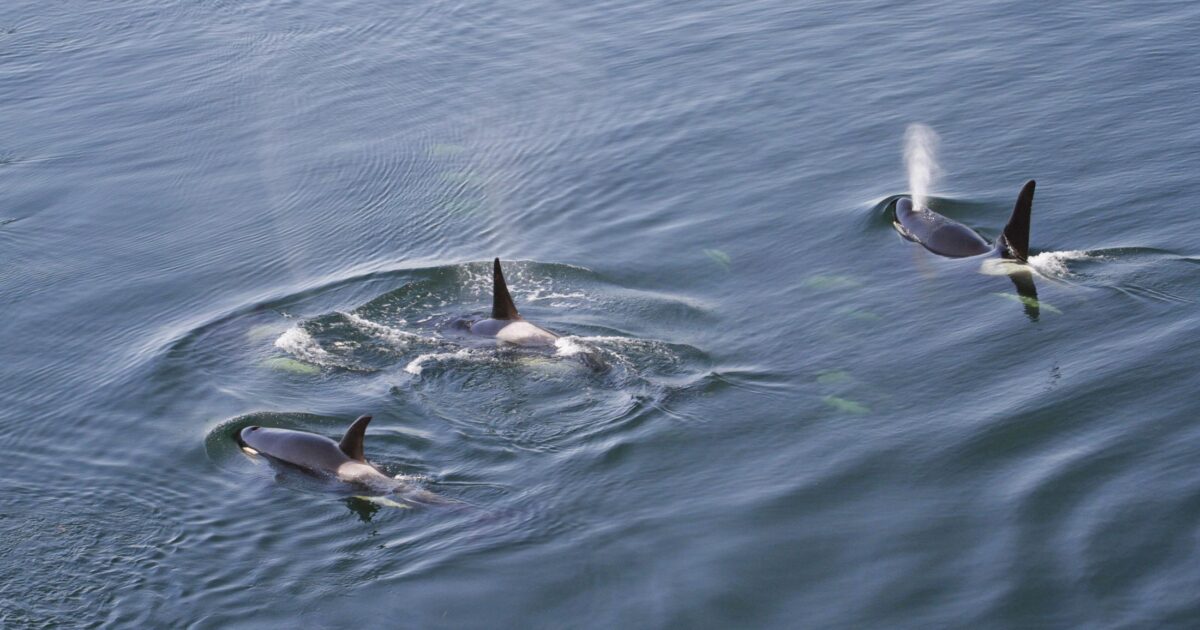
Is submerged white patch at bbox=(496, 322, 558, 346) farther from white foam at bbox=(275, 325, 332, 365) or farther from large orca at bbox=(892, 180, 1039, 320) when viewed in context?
large orca at bbox=(892, 180, 1039, 320)

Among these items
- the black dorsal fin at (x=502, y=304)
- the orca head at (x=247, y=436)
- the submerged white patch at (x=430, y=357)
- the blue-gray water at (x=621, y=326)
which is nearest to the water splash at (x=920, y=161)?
the blue-gray water at (x=621, y=326)

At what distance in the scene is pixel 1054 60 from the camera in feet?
65.4

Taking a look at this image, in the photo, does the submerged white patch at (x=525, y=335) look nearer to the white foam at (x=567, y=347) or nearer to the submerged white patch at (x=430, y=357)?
the white foam at (x=567, y=347)

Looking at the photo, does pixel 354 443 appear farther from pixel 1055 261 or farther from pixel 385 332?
pixel 1055 261

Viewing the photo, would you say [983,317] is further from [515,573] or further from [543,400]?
[515,573]

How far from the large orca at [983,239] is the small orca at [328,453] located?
247 inches

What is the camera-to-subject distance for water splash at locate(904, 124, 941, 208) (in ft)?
52.8

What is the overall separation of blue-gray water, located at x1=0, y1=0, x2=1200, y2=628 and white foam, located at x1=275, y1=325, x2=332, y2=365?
0.08m

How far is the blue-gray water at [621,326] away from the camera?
9836 mm

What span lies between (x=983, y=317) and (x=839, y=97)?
7.55 m

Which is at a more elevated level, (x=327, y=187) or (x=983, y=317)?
(x=327, y=187)

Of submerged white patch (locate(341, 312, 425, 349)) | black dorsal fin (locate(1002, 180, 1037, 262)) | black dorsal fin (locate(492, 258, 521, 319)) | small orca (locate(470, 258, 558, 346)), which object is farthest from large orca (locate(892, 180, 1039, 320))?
submerged white patch (locate(341, 312, 425, 349))

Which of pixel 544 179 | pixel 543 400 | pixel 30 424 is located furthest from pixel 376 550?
pixel 544 179

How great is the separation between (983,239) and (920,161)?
2.93 m
